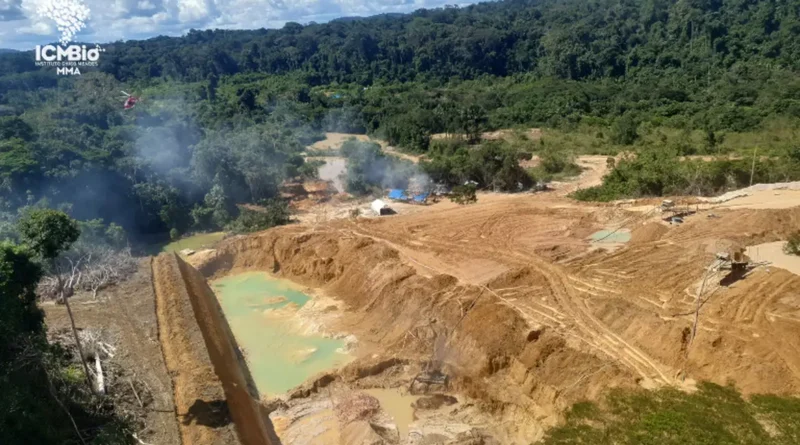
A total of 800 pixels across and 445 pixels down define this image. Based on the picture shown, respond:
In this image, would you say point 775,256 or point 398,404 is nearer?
point 398,404

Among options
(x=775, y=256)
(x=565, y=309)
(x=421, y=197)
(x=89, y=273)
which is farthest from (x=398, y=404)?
(x=421, y=197)

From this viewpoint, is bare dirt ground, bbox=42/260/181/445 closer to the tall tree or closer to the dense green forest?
the tall tree

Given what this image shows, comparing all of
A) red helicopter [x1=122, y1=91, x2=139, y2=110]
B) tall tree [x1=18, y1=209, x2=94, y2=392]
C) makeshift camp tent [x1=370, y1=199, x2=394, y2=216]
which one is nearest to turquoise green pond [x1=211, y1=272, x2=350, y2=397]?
makeshift camp tent [x1=370, y1=199, x2=394, y2=216]

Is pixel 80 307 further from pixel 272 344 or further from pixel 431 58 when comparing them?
pixel 431 58

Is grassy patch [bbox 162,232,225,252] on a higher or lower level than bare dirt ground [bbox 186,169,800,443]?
lower

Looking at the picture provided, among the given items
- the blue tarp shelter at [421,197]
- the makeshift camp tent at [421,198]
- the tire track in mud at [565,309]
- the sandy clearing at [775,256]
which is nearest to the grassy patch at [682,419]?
the tire track in mud at [565,309]

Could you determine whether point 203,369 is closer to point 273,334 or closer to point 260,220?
point 273,334

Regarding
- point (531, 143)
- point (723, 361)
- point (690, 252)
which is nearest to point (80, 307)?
point (723, 361)

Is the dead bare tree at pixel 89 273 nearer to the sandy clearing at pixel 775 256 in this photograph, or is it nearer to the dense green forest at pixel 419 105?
the dense green forest at pixel 419 105
